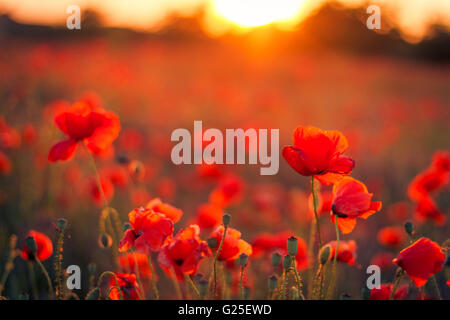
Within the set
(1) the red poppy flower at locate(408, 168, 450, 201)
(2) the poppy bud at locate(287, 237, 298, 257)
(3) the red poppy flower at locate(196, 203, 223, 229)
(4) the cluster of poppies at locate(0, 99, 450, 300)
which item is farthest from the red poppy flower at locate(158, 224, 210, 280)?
(1) the red poppy flower at locate(408, 168, 450, 201)

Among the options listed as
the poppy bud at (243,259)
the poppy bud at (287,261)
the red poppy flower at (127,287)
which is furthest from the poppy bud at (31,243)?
the poppy bud at (287,261)

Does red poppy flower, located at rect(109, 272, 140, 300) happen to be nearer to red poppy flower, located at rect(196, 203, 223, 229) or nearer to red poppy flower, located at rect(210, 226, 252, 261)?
red poppy flower, located at rect(210, 226, 252, 261)

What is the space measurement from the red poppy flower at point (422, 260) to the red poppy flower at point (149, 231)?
52cm

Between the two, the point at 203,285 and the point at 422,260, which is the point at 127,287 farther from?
the point at 422,260

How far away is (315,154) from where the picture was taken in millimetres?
1036

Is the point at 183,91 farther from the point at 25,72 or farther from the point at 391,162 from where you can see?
the point at 391,162

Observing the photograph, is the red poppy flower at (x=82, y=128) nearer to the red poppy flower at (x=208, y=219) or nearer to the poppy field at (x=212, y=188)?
the poppy field at (x=212, y=188)

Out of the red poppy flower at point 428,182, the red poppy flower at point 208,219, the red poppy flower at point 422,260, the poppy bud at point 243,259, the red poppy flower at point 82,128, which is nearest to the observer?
the red poppy flower at point 422,260

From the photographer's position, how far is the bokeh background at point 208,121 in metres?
2.62

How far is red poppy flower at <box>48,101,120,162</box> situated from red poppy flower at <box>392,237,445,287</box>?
2.69ft

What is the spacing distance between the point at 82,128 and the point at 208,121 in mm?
4047

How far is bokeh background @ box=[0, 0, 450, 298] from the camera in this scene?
2.62 metres
